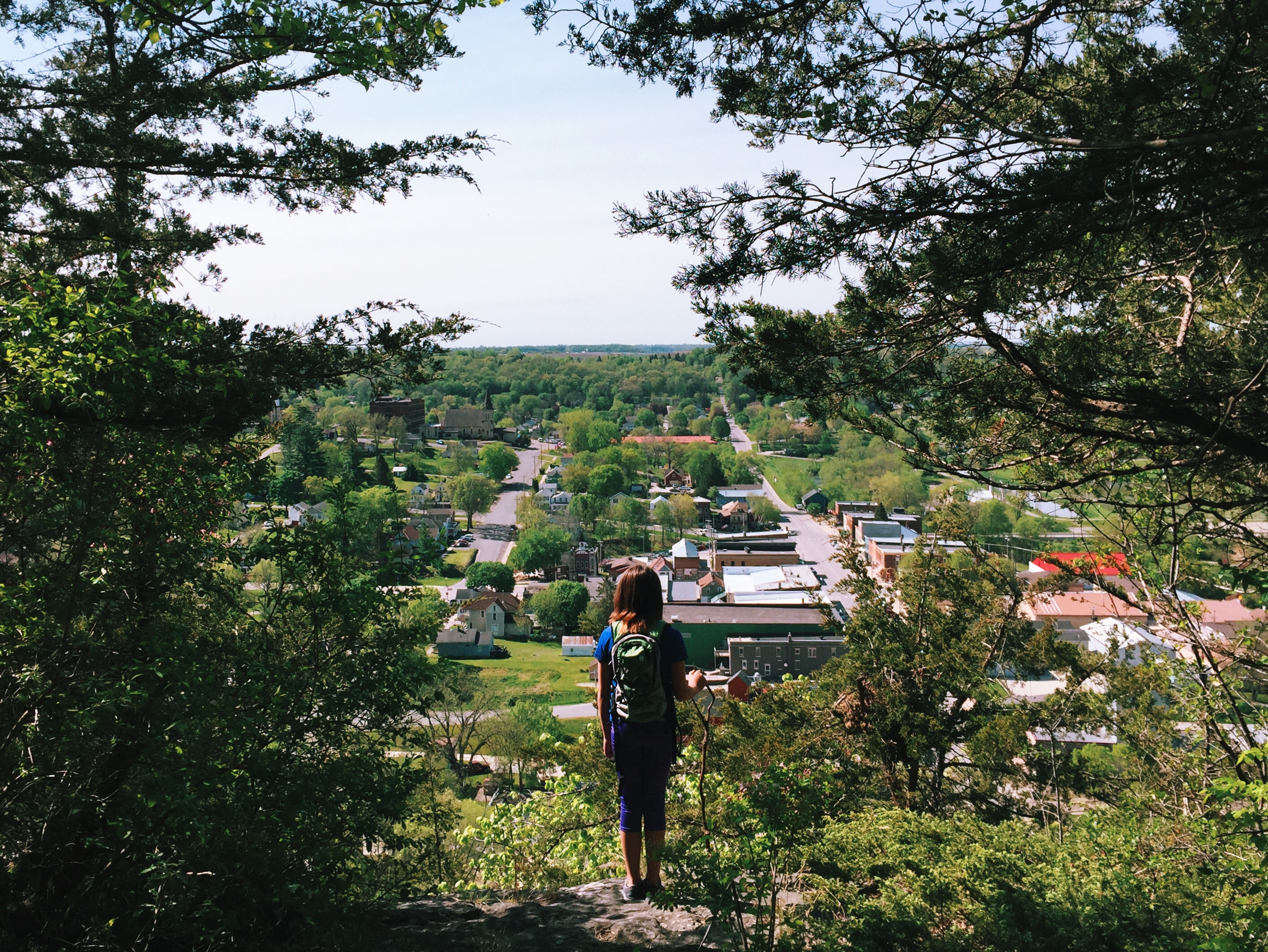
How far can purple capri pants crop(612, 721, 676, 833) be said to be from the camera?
2936 mm

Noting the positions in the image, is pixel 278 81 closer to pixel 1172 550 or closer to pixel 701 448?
pixel 1172 550

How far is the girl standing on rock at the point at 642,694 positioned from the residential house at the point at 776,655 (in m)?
23.2

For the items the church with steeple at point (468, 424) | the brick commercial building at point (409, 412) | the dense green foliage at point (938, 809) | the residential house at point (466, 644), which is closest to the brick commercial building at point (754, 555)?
the residential house at point (466, 644)

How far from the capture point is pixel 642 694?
2867 millimetres

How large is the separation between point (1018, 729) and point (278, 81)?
7024 mm

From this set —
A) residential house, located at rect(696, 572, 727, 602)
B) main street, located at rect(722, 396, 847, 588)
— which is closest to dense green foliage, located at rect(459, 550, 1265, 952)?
main street, located at rect(722, 396, 847, 588)

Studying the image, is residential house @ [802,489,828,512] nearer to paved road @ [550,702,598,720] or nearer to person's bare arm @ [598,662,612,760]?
paved road @ [550,702,598,720]

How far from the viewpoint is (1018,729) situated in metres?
6.36

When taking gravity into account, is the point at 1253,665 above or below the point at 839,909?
above

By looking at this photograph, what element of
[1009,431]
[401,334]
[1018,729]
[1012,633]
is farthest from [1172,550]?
[401,334]

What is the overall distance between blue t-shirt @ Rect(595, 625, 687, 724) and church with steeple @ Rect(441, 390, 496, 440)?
77.6 m

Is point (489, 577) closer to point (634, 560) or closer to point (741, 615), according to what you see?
point (741, 615)

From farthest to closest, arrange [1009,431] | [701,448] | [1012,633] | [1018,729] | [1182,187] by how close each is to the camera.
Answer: [701,448] → [1012,633] → [1018,729] → [1009,431] → [1182,187]

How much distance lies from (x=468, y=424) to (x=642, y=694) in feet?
259
